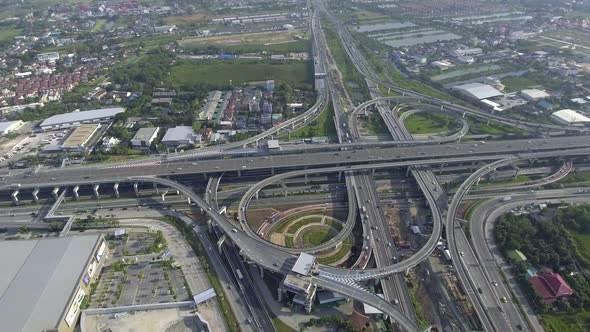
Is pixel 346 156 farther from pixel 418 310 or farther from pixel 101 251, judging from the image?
pixel 101 251

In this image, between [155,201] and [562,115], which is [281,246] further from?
[562,115]

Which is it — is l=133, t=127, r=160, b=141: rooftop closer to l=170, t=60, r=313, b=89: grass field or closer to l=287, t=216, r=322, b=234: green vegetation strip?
l=170, t=60, r=313, b=89: grass field

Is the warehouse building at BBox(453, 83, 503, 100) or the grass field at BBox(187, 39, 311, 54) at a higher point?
the grass field at BBox(187, 39, 311, 54)

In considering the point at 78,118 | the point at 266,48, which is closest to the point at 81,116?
the point at 78,118

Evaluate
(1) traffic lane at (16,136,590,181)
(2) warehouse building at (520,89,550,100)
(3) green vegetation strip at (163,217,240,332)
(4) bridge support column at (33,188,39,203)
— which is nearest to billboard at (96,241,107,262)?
(3) green vegetation strip at (163,217,240,332)

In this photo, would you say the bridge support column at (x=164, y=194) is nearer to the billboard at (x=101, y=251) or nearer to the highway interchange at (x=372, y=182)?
the highway interchange at (x=372, y=182)

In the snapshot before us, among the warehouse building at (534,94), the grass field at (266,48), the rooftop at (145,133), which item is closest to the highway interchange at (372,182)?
the rooftop at (145,133)

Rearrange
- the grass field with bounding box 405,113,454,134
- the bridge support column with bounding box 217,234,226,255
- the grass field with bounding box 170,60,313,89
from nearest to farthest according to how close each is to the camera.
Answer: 1. the bridge support column with bounding box 217,234,226,255
2. the grass field with bounding box 405,113,454,134
3. the grass field with bounding box 170,60,313,89

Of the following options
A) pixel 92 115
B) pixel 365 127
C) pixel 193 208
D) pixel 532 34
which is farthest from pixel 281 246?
pixel 532 34
